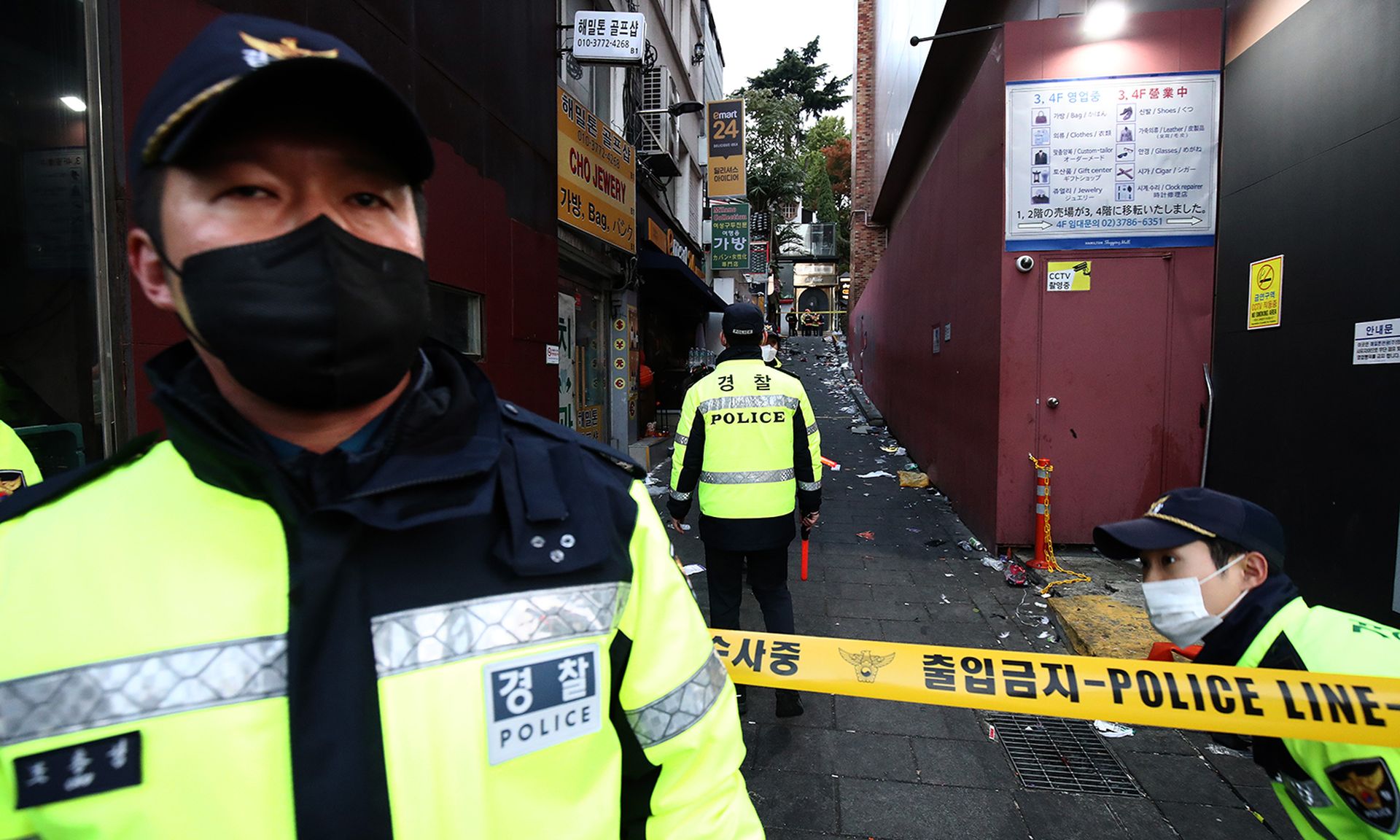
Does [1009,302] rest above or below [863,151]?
below

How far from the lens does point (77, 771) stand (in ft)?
2.70

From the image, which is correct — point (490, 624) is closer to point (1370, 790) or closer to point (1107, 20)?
point (1370, 790)

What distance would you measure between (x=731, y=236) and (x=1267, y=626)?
16.6 meters

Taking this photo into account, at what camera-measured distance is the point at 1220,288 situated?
5.58 metres

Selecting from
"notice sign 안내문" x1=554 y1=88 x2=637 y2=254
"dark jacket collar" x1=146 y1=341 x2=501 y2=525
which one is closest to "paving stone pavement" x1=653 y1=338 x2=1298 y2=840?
"dark jacket collar" x1=146 y1=341 x2=501 y2=525

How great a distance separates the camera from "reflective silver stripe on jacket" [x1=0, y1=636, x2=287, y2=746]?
84cm

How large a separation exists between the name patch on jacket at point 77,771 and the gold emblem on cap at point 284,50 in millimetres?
918

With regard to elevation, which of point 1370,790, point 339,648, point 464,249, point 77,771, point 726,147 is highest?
point 726,147

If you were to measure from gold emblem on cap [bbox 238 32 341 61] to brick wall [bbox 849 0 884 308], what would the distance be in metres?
22.7

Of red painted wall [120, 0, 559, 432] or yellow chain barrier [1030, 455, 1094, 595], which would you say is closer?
red painted wall [120, 0, 559, 432]

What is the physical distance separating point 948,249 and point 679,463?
5.76 meters

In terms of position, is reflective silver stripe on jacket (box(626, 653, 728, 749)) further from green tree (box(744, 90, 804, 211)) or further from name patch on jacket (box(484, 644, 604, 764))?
green tree (box(744, 90, 804, 211))

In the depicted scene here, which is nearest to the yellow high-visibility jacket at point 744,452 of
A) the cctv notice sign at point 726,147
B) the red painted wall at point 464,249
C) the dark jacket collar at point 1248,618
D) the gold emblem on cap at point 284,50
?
the dark jacket collar at point 1248,618

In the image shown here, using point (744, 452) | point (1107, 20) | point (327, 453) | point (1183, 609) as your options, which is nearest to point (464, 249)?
point (744, 452)
